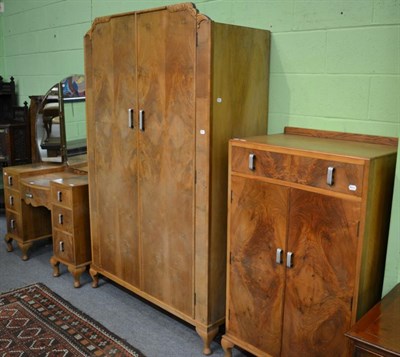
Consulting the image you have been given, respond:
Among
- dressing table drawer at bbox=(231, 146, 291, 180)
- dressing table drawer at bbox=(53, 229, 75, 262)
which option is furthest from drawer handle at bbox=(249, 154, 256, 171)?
dressing table drawer at bbox=(53, 229, 75, 262)

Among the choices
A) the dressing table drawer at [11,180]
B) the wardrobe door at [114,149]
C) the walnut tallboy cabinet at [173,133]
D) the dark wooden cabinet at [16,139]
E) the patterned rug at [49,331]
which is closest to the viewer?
the walnut tallboy cabinet at [173,133]

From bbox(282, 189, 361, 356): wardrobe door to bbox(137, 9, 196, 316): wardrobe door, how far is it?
64cm

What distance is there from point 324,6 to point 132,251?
1809mm

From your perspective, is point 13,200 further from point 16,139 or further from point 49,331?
point 49,331

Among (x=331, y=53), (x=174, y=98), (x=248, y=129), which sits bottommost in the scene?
(x=248, y=129)

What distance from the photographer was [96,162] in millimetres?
3107

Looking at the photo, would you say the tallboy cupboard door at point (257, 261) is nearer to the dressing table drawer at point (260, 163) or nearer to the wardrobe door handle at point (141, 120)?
the dressing table drawer at point (260, 163)

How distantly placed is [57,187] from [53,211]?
0.21m

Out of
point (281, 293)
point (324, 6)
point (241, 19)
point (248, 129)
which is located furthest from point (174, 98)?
point (281, 293)

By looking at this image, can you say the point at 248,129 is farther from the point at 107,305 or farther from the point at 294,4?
the point at 107,305

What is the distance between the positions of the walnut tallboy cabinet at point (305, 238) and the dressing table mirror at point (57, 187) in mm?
1400

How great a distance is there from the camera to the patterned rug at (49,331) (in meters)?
2.57

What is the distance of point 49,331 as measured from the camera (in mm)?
2762

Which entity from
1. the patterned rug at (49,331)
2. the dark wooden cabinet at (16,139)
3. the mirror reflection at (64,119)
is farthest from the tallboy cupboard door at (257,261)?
the dark wooden cabinet at (16,139)
